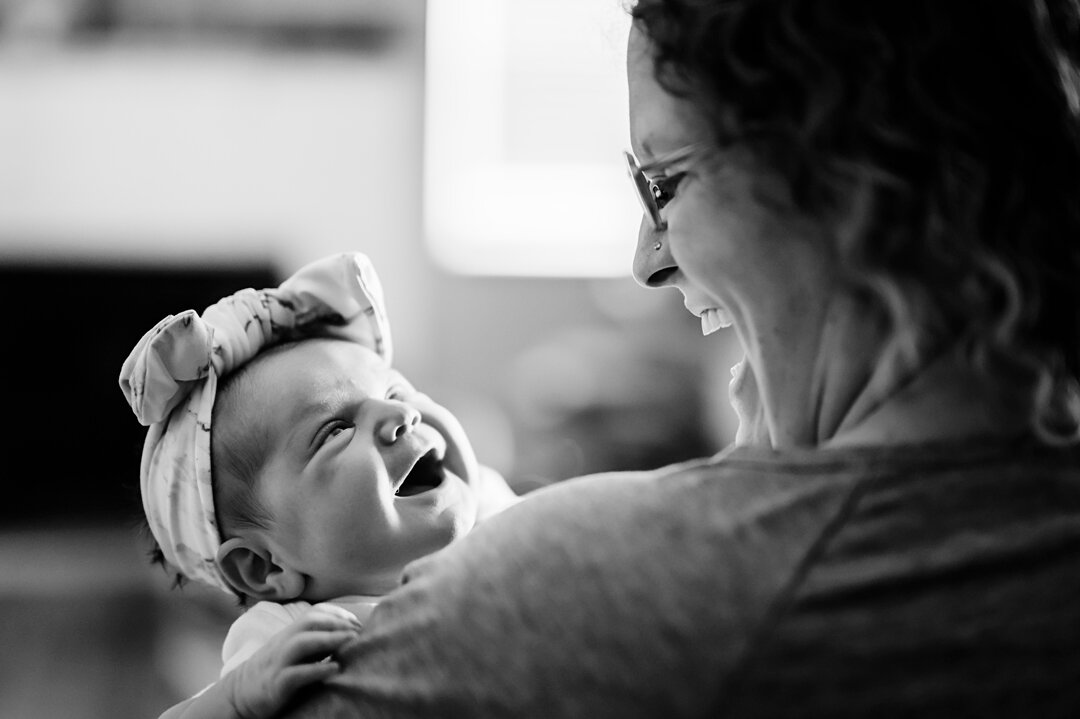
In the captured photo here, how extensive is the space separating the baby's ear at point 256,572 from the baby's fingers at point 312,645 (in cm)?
31

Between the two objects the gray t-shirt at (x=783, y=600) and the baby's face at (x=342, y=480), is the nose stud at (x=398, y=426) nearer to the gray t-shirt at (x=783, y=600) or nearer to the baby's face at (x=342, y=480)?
the baby's face at (x=342, y=480)

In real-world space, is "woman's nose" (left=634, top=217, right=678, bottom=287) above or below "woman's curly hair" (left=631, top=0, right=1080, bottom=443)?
below

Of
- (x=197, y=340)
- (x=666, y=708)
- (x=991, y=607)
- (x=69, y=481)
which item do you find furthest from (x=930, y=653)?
(x=69, y=481)

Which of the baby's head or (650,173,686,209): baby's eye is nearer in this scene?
(650,173,686,209): baby's eye

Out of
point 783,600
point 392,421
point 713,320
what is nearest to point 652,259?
point 713,320

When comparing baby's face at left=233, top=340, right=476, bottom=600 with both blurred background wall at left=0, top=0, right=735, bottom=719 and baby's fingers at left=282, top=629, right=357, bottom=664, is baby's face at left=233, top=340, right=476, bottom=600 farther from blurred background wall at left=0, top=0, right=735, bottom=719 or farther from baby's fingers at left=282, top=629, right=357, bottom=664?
blurred background wall at left=0, top=0, right=735, bottom=719

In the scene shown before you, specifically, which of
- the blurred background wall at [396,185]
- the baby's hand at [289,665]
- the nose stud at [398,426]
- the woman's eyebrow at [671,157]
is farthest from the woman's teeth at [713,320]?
the blurred background wall at [396,185]

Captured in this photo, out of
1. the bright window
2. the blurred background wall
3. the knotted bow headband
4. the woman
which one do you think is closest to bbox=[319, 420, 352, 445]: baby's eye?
the knotted bow headband

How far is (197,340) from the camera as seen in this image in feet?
3.70

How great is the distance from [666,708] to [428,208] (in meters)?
3.40

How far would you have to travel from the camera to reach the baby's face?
44.2 inches

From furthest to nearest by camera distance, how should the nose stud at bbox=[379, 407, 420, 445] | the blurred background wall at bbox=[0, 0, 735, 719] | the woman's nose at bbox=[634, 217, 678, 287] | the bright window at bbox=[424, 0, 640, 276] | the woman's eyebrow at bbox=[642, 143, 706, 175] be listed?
the bright window at bbox=[424, 0, 640, 276], the blurred background wall at bbox=[0, 0, 735, 719], the nose stud at bbox=[379, 407, 420, 445], the woman's nose at bbox=[634, 217, 678, 287], the woman's eyebrow at bbox=[642, 143, 706, 175]

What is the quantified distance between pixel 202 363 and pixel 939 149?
74cm

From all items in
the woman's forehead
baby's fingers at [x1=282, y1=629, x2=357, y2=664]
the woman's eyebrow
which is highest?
the woman's forehead
